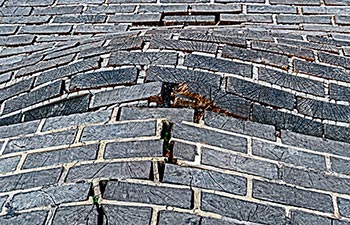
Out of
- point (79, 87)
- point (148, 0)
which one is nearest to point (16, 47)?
point (148, 0)

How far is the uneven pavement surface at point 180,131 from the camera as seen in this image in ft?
6.80

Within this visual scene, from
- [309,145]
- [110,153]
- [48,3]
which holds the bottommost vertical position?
[48,3]

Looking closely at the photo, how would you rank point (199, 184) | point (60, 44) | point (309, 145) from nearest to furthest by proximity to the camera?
point (199, 184) → point (309, 145) → point (60, 44)

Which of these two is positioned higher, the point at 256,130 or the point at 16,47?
the point at 256,130

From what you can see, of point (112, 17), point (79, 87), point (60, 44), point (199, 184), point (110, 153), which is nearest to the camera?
point (199, 184)

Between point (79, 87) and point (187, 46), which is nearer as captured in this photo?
point (79, 87)

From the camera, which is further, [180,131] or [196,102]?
[196,102]

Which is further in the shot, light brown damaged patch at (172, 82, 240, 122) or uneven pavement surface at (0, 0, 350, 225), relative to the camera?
light brown damaged patch at (172, 82, 240, 122)

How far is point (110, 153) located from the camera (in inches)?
89.4

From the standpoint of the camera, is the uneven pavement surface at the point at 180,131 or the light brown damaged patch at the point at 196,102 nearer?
the uneven pavement surface at the point at 180,131

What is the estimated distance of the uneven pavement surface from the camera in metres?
2.07

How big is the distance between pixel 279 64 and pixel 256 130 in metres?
0.57

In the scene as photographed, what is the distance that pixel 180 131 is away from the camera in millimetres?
2361

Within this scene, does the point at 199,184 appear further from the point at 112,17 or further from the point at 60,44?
the point at 112,17
